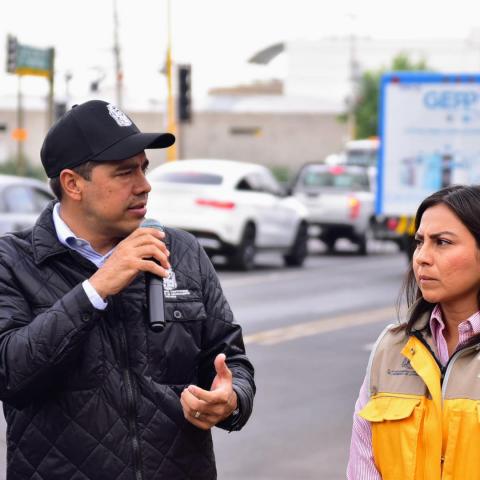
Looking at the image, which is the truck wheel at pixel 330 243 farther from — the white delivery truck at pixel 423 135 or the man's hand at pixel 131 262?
the man's hand at pixel 131 262

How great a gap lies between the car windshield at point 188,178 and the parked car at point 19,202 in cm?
314

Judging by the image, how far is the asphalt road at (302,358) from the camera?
773 centimetres

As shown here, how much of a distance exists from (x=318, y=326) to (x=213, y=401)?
442 inches

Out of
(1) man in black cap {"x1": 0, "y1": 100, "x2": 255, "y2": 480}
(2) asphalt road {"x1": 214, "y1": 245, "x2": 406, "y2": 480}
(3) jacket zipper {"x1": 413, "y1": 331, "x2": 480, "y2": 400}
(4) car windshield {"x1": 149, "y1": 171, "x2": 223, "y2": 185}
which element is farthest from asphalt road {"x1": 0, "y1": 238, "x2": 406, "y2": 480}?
(3) jacket zipper {"x1": 413, "y1": 331, "x2": 480, "y2": 400}

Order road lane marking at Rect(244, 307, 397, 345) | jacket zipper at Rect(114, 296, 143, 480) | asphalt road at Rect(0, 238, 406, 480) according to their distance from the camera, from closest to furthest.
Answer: jacket zipper at Rect(114, 296, 143, 480) < asphalt road at Rect(0, 238, 406, 480) < road lane marking at Rect(244, 307, 397, 345)

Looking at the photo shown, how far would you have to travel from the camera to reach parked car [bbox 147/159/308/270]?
20266 mm

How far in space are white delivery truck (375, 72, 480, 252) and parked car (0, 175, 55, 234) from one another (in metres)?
5.03

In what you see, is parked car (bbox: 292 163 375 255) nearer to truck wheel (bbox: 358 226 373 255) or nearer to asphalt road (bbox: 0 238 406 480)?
truck wheel (bbox: 358 226 373 255)

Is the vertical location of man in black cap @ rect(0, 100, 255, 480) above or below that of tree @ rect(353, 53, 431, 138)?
above

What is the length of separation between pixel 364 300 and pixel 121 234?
14.2 meters

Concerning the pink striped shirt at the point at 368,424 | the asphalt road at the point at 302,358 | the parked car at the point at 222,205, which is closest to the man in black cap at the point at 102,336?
the pink striped shirt at the point at 368,424

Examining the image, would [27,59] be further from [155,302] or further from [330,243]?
[155,302]

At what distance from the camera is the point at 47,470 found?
10.6 ft

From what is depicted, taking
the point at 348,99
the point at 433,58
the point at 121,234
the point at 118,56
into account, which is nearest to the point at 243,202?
the point at 121,234
